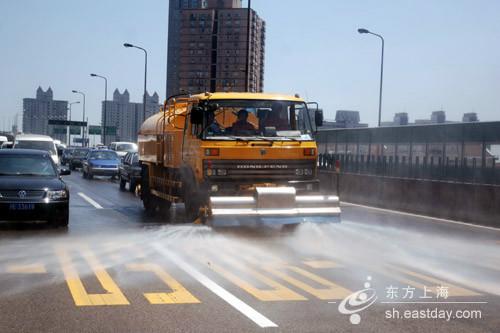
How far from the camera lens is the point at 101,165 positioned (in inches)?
1652

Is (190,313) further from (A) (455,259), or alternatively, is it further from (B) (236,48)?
(B) (236,48)

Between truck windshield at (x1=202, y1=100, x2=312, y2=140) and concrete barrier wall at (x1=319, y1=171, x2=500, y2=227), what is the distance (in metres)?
5.44

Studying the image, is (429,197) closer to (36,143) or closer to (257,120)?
(257,120)

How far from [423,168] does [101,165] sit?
1895 cm

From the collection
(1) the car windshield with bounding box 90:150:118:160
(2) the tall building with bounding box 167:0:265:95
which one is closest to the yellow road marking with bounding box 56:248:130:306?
(1) the car windshield with bounding box 90:150:118:160

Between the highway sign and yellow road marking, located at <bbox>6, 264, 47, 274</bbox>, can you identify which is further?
the highway sign

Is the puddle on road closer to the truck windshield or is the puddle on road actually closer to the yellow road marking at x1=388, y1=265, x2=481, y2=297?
the yellow road marking at x1=388, y1=265, x2=481, y2=297

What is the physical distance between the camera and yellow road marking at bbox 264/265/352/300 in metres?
8.26

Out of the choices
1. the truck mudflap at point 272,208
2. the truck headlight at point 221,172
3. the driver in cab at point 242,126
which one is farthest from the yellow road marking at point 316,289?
the driver in cab at point 242,126

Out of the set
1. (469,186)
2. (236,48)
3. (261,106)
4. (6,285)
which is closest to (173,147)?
(261,106)

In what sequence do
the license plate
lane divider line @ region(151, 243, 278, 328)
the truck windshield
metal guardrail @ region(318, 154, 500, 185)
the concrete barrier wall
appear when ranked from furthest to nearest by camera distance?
1. metal guardrail @ region(318, 154, 500, 185)
2. the concrete barrier wall
3. the truck windshield
4. the license plate
5. lane divider line @ region(151, 243, 278, 328)

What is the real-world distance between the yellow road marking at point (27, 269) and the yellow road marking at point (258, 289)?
2.22 meters

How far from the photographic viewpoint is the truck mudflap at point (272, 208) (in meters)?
14.1

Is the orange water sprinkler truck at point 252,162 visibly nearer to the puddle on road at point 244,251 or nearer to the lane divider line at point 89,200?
the puddle on road at point 244,251
